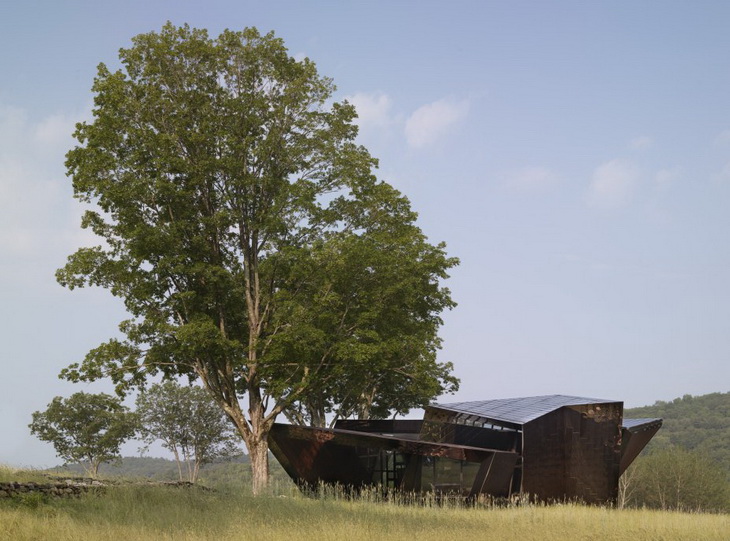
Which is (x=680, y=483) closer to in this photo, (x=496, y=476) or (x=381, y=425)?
(x=381, y=425)

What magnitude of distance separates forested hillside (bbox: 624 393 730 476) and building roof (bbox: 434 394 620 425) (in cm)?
5462

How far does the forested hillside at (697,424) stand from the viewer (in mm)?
98856

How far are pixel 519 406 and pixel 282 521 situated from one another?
1832 centimetres

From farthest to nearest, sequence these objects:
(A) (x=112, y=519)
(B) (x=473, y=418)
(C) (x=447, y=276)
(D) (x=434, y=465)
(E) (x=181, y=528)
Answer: (C) (x=447, y=276), (B) (x=473, y=418), (D) (x=434, y=465), (A) (x=112, y=519), (E) (x=181, y=528)

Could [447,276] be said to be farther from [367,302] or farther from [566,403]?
[566,403]

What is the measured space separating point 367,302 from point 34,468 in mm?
16524

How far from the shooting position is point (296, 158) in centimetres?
3491

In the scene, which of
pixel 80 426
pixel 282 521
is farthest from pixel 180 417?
pixel 282 521

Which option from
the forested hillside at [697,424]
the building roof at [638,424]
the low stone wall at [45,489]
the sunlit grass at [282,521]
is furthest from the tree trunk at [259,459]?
the forested hillside at [697,424]

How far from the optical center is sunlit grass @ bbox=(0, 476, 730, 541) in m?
16.4

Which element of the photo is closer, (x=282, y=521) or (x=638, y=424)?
(x=282, y=521)

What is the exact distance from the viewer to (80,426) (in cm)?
5844

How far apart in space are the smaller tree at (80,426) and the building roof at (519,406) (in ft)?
105

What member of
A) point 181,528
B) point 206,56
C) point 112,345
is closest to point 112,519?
point 181,528
